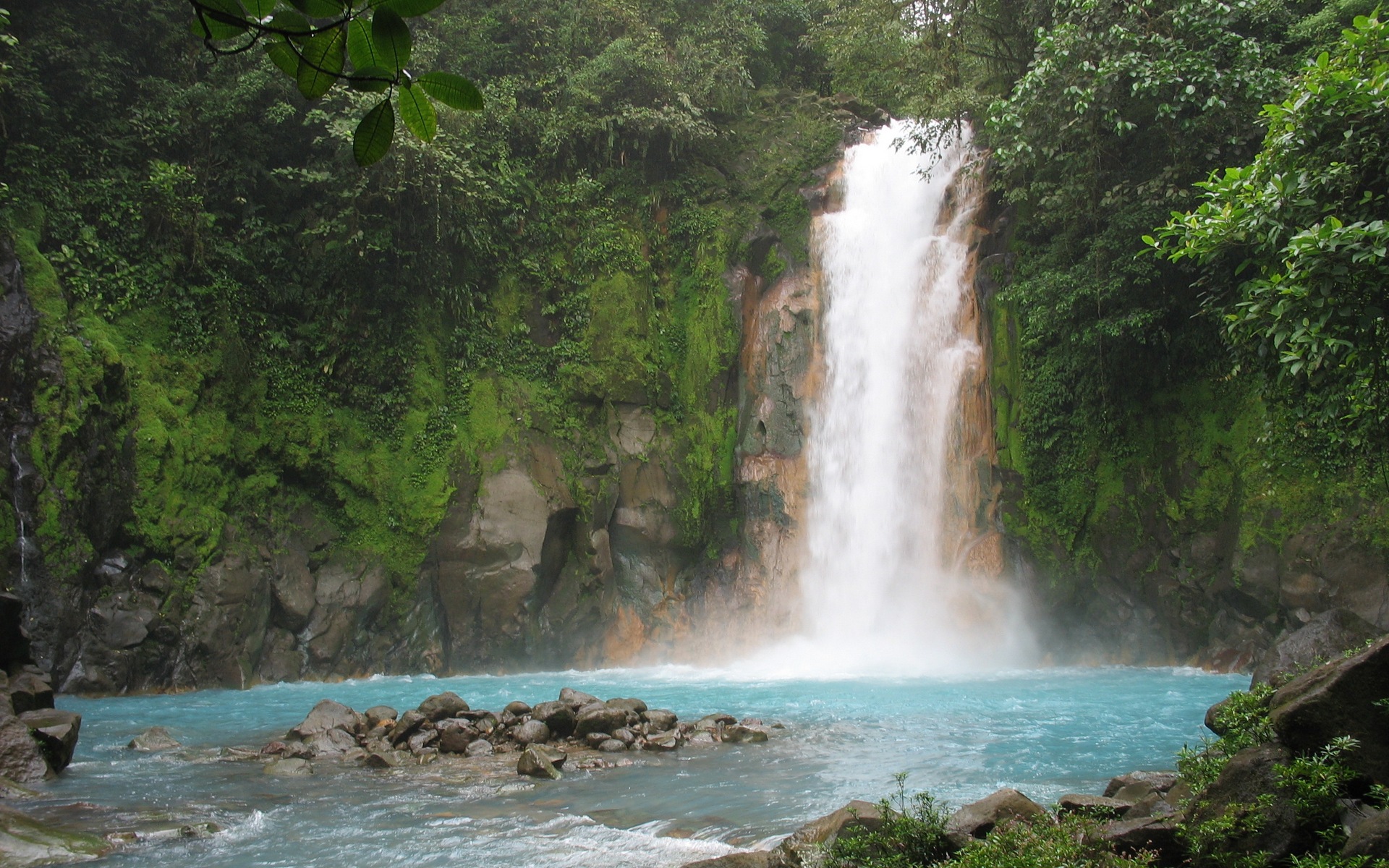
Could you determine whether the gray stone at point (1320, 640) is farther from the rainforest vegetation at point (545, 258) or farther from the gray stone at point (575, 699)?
the gray stone at point (575, 699)

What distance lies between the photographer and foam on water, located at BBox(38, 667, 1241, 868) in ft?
19.9

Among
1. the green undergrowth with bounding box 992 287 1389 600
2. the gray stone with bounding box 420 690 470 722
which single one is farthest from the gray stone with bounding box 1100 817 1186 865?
the green undergrowth with bounding box 992 287 1389 600

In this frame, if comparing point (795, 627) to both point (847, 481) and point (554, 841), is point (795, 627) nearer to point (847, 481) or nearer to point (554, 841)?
point (847, 481)

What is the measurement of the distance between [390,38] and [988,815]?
481 centimetres

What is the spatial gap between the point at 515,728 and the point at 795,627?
8.42 m

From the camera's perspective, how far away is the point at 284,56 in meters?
1.53

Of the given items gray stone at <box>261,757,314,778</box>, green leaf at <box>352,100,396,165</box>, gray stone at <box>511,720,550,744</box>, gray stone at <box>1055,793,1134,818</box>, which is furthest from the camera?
gray stone at <box>511,720,550,744</box>

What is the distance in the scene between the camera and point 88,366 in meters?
12.9

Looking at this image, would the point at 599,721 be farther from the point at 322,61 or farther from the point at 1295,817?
the point at 322,61

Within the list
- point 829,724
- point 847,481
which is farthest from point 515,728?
point 847,481

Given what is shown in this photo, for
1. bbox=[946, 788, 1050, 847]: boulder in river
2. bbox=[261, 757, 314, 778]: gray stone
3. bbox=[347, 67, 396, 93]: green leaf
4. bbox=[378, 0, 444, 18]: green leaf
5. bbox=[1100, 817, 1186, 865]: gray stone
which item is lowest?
bbox=[261, 757, 314, 778]: gray stone

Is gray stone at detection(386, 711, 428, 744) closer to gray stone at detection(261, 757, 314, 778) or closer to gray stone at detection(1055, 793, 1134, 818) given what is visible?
gray stone at detection(261, 757, 314, 778)

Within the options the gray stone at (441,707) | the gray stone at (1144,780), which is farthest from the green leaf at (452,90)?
the gray stone at (441,707)

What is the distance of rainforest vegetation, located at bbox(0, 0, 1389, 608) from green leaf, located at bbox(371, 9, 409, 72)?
1000cm
